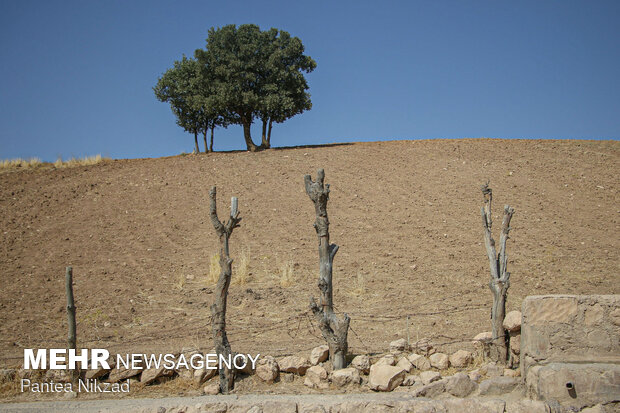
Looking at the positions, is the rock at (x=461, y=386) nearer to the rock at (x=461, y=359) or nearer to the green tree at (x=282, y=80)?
the rock at (x=461, y=359)

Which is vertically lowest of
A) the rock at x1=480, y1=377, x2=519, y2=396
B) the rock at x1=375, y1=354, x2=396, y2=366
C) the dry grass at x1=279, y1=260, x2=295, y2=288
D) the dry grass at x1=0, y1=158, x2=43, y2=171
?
→ the rock at x1=480, y1=377, x2=519, y2=396

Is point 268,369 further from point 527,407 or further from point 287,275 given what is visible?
point 287,275

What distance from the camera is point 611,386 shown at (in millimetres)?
5152

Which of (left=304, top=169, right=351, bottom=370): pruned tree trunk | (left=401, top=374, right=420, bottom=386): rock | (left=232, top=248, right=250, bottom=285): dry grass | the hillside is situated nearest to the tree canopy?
the hillside

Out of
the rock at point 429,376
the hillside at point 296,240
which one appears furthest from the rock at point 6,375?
the rock at point 429,376

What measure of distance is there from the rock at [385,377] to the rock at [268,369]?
3.89 feet

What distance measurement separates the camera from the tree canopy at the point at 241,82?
2205 cm

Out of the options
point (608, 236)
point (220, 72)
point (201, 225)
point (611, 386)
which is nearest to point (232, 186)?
point (201, 225)

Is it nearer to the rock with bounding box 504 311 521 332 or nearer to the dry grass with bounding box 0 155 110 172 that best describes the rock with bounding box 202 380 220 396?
the rock with bounding box 504 311 521 332

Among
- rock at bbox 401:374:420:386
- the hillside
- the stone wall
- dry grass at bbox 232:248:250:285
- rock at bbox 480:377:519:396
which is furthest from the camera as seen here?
dry grass at bbox 232:248:250:285

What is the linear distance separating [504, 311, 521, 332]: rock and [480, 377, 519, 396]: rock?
0.95 m

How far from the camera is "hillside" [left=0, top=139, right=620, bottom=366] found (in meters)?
9.16

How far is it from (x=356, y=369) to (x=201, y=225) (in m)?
8.97

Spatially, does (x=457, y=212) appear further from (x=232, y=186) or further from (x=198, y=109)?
(x=198, y=109)
